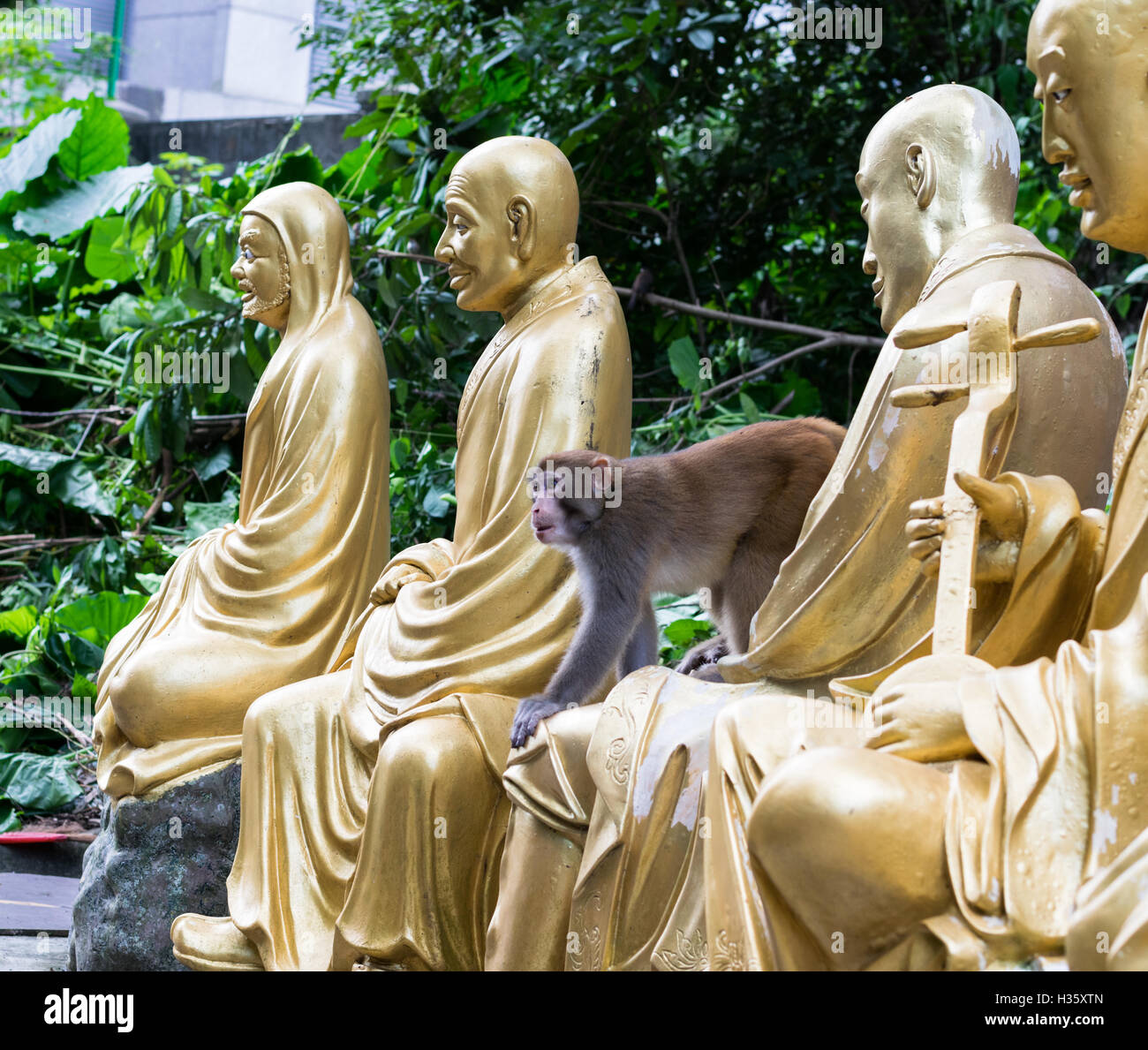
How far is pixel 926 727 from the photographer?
2346 mm

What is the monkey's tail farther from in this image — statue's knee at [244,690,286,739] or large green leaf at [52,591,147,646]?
large green leaf at [52,591,147,646]

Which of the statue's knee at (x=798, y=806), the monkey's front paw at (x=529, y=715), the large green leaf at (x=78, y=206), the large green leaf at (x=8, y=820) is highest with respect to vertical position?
the large green leaf at (x=78, y=206)

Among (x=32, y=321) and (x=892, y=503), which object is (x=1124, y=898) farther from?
(x=32, y=321)

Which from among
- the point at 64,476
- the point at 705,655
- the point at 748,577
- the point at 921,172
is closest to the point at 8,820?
the point at 64,476

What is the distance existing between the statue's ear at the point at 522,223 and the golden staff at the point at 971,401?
1.40 meters

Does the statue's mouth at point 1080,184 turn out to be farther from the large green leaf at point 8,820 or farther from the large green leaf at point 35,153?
the large green leaf at point 35,153

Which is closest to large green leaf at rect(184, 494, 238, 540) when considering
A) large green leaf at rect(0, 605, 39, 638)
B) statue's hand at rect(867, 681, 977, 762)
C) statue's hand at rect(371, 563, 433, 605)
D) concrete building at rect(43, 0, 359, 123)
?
large green leaf at rect(0, 605, 39, 638)

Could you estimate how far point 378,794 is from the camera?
3.49 metres

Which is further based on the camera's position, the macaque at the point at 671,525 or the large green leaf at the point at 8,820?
the large green leaf at the point at 8,820

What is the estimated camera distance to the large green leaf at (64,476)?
8.15 m

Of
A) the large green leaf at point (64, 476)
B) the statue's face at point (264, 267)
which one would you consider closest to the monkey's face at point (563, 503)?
the statue's face at point (264, 267)

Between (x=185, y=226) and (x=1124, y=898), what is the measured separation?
5.18 meters

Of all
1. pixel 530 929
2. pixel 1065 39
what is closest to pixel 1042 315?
pixel 1065 39

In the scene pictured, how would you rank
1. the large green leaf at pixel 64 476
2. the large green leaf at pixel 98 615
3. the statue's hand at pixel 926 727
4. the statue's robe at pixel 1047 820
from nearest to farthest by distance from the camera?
1. the statue's robe at pixel 1047 820
2. the statue's hand at pixel 926 727
3. the large green leaf at pixel 98 615
4. the large green leaf at pixel 64 476
